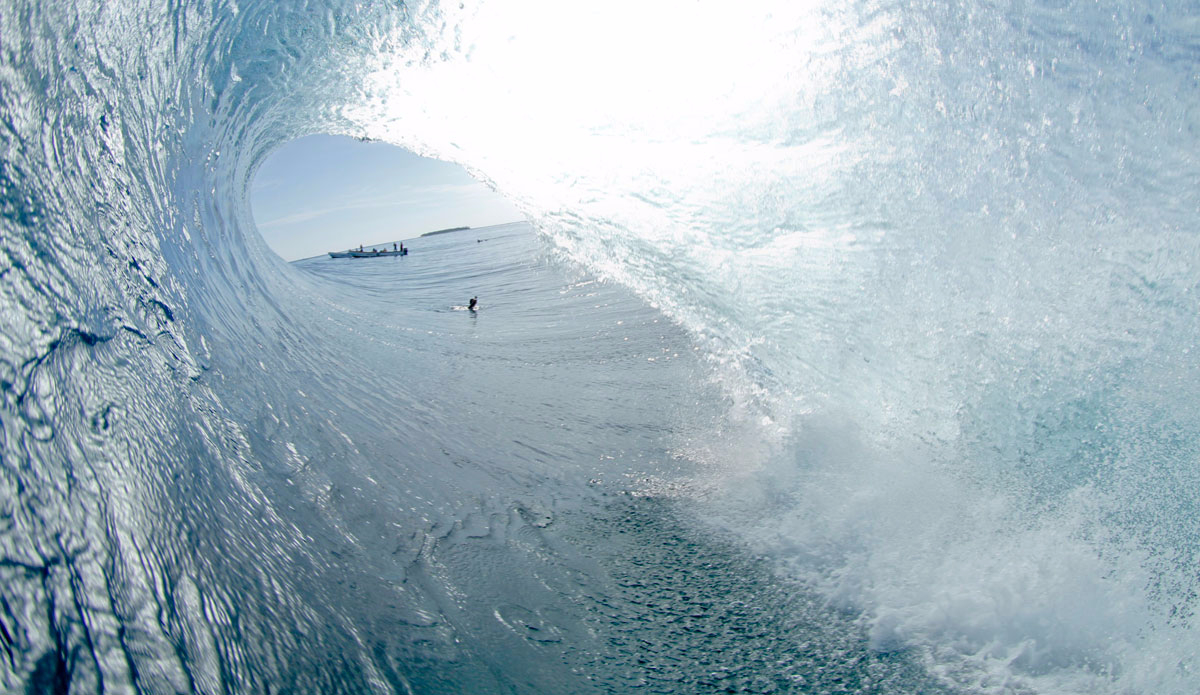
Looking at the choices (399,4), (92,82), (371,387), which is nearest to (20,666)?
(92,82)

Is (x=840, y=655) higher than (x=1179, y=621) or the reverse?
the reverse

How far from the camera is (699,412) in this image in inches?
193

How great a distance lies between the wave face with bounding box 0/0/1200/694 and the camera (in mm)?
2303

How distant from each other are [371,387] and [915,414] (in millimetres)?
4472

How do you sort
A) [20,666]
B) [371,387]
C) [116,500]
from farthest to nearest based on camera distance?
[371,387] → [116,500] → [20,666]

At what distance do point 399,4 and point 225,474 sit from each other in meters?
3.15

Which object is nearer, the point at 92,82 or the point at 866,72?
the point at 866,72

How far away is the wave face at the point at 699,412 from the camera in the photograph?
230cm

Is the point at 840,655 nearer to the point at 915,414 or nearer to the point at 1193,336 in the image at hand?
the point at 915,414

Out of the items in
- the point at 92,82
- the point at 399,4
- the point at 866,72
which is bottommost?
the point at 92,82

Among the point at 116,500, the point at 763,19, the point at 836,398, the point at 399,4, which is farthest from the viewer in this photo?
the point at 399,4

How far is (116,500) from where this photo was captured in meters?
2.17

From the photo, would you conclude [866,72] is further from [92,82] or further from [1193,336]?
[92,82]

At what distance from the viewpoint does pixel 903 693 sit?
222cm
